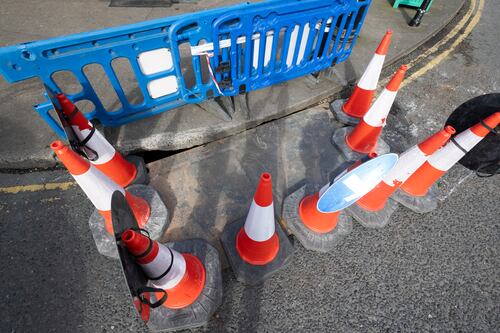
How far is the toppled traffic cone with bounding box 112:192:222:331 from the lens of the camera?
1.35 meters

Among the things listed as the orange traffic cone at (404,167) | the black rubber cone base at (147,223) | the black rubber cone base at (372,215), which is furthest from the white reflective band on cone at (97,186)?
the orange traffic cone at (404,167)

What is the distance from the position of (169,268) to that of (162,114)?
2171 millimetres

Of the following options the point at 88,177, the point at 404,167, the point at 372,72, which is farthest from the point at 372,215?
the point at 88,177

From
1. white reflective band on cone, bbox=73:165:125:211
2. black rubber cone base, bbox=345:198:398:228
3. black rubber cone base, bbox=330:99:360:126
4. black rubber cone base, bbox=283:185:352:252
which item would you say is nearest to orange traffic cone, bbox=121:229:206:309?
white reflective band on cone, bbox=73:165:125:211

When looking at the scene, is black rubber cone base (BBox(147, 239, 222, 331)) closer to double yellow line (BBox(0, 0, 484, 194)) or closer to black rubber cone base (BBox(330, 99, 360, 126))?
double yellow line (BBox(0, 0, 484, 194))

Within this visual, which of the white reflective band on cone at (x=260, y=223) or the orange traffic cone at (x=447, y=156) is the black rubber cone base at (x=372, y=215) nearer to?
the orange traffic cone at (x=447, y=156)

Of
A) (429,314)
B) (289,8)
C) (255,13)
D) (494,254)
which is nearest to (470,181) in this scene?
(494,254)

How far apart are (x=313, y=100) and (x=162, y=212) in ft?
8.39

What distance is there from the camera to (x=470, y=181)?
3.04 meters

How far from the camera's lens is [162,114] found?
3.37 metres

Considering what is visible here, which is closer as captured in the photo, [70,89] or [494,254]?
[494,254]

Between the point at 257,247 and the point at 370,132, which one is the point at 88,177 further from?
the point at 370,132

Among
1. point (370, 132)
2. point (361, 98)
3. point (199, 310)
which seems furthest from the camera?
point (361, 98)

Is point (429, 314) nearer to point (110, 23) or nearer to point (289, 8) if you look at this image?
point (289, 8)
